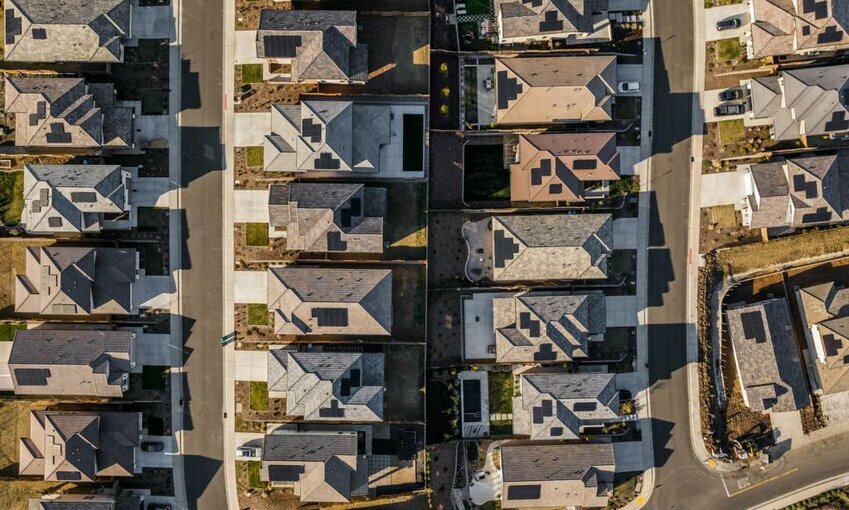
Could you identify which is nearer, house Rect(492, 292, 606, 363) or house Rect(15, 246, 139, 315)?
house Rect(15, 246, 139, 315)

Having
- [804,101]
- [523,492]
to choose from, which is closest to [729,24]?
[804,101]

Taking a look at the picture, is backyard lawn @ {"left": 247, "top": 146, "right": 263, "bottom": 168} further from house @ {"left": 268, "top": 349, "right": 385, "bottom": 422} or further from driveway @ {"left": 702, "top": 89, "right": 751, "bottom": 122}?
driveway @ {"left": 702, "top": 89, "right": 751, "bottom": 122}

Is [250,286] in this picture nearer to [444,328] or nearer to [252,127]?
[252,127]

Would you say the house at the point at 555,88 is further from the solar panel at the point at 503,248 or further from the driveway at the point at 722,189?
the driveway at the point at 722,189

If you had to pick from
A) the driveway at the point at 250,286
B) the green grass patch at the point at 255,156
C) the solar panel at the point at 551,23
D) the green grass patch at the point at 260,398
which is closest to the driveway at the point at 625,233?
the solar panel at the point at 551,23

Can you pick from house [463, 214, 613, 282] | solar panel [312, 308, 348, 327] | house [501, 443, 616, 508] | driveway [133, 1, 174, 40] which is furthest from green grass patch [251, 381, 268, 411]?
driveway [133, 1, 174, 40]

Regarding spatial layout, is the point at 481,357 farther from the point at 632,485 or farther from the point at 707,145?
the point at 707,145

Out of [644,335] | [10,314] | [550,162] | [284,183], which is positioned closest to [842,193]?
[644,335]
